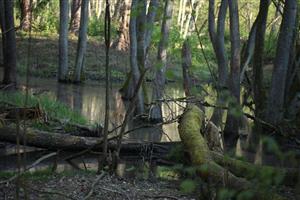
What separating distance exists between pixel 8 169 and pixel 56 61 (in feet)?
62.7

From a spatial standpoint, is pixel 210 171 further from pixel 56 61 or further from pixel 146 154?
pixel 56 61

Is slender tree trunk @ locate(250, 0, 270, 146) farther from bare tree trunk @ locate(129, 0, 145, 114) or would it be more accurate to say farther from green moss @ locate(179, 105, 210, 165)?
green moss @ locate(179, 105, 210, 165)

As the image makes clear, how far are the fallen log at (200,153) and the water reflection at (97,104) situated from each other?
107 inches

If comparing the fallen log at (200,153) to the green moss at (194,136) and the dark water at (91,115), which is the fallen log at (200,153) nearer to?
the green moss at (194,136)

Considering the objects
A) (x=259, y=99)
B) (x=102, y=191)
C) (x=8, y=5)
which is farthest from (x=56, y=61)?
(x=102, y=191)

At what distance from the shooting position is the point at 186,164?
320 inches

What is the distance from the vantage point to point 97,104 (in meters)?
17.2

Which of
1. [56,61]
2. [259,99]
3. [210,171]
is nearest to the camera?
[210,171]

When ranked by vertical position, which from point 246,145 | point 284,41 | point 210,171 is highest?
point 284,41

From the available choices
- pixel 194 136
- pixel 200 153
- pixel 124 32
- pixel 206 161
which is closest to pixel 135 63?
pixel 194 136

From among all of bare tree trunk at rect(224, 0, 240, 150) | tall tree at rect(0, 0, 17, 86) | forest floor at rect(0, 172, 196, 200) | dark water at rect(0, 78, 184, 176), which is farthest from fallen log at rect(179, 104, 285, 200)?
tall tree at rect(0, 0, 17, 86)

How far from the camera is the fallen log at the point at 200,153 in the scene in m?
5.44

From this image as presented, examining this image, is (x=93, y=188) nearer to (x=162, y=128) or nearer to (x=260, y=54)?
(x=162, y=128)

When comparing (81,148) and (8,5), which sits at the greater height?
(8,5)
